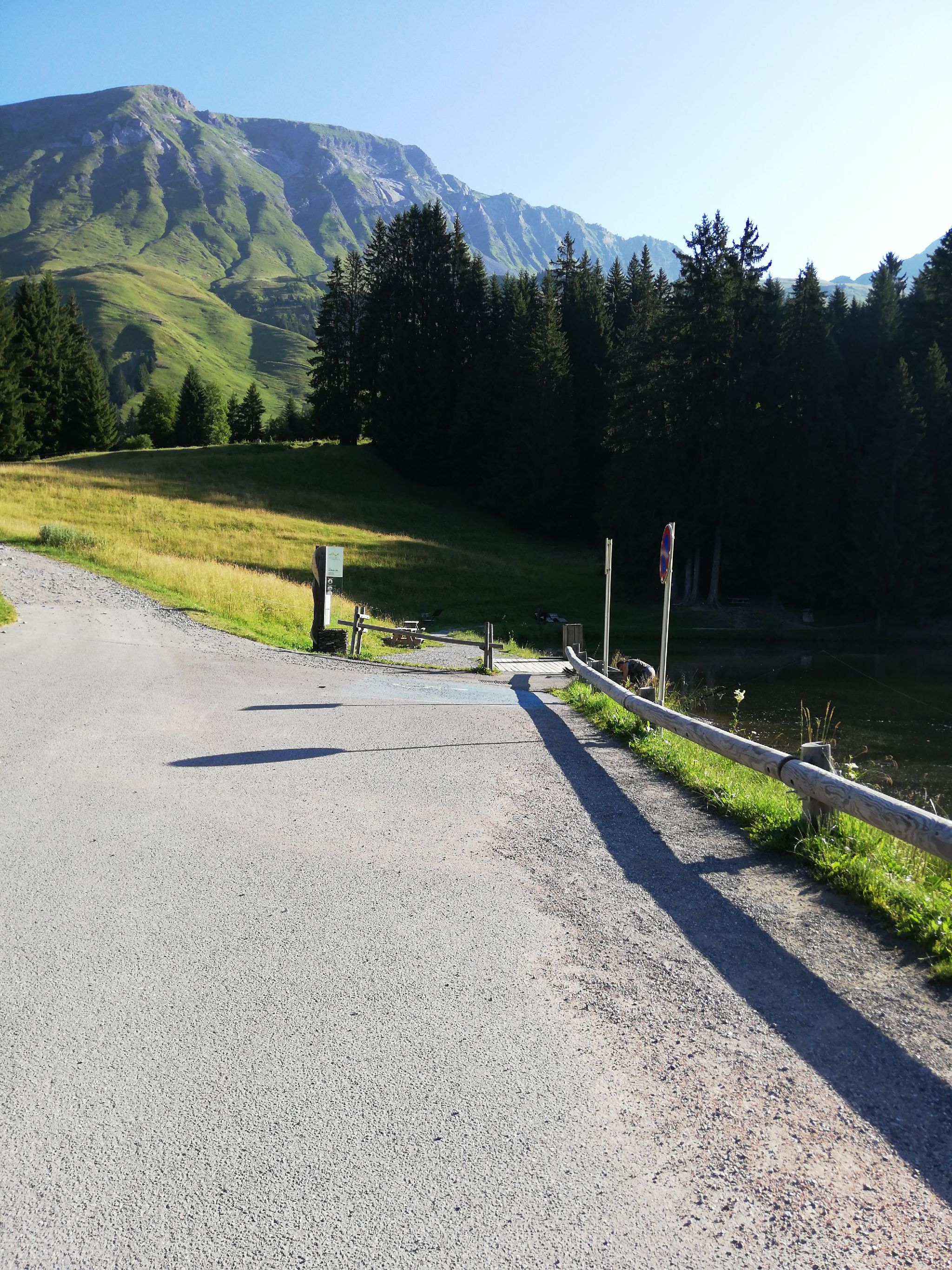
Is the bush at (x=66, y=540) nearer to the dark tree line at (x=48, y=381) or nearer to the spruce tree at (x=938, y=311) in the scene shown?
the dark tree line at (x=48, y=381)

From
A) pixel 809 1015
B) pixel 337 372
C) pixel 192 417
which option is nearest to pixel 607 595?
pixel 809 1015

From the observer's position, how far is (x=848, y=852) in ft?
18.1

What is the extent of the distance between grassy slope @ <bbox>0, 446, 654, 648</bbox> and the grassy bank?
41.6ft

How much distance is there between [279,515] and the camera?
151ft

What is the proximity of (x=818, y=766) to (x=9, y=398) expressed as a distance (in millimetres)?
65361

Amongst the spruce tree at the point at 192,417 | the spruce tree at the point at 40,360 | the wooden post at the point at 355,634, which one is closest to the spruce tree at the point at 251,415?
the spruce tree at the point at 192,417

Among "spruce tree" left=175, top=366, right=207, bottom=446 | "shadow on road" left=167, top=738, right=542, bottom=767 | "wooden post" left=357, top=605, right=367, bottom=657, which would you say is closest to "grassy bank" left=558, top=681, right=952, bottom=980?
A: "shadow on road" left=167, top=738, right=542, bottom=767

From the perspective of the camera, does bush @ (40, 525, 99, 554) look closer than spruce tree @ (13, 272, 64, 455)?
Answer: Yes

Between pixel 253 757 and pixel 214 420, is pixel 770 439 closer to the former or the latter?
pixel 253 757

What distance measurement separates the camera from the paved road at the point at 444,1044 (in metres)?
2.55

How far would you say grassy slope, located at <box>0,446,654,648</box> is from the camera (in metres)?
25.1

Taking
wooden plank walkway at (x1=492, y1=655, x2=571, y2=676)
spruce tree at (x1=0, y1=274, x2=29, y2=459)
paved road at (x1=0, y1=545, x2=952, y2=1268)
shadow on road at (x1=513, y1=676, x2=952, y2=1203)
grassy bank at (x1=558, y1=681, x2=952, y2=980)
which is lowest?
wooden plank walkway at (x1=492, y1=655, x2=571, y2=676)

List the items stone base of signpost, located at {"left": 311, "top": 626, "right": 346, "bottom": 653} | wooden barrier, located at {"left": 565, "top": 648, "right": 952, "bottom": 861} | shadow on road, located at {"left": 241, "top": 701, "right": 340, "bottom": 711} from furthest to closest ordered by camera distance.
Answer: stone base of signpost, located at {"left": 311, "top": 626, "right": 346, "bottom": 653}
shadow on road, located at {"left": 241, "top": 701, "right": 340, "bottom": 711}
wooden barrier, located at {"left": 565, "top": 648, "right": 952, "bottom": 861}

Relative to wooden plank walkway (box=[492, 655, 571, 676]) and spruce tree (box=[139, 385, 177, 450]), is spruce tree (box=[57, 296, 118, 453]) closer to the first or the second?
spruce tree (box=[139, 385, 177, 450])
